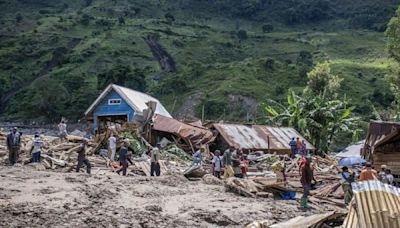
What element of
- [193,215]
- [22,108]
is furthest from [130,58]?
[193,215]

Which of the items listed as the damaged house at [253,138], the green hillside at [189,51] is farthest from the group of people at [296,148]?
the green hillside at [189,51]

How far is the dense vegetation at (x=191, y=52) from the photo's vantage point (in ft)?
213

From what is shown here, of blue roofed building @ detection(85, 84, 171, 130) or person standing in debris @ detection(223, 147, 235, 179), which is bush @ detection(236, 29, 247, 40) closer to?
blue roofed building @ detection(85, 84, 171, 130)

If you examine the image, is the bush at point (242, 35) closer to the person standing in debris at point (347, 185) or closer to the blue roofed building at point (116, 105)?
the blue roofed building at point (116, 105)

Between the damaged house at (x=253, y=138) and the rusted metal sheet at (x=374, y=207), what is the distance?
61.7 ft

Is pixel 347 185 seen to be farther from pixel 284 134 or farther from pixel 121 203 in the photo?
pixel 284 134

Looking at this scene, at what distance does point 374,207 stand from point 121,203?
726 cm

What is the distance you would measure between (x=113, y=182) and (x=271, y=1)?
124929mm

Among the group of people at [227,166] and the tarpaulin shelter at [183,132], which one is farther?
the tarpaulin shelter at [183,132]

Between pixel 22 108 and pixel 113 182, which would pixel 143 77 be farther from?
pixel 113 182

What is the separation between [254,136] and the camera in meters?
32.0

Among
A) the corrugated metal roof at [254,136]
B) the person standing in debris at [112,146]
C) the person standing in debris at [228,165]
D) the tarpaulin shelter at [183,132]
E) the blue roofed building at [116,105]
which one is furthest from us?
the blue roofed building at [116,105]

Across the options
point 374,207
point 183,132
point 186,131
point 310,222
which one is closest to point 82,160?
point 183,132

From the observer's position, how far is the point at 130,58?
280 feet
